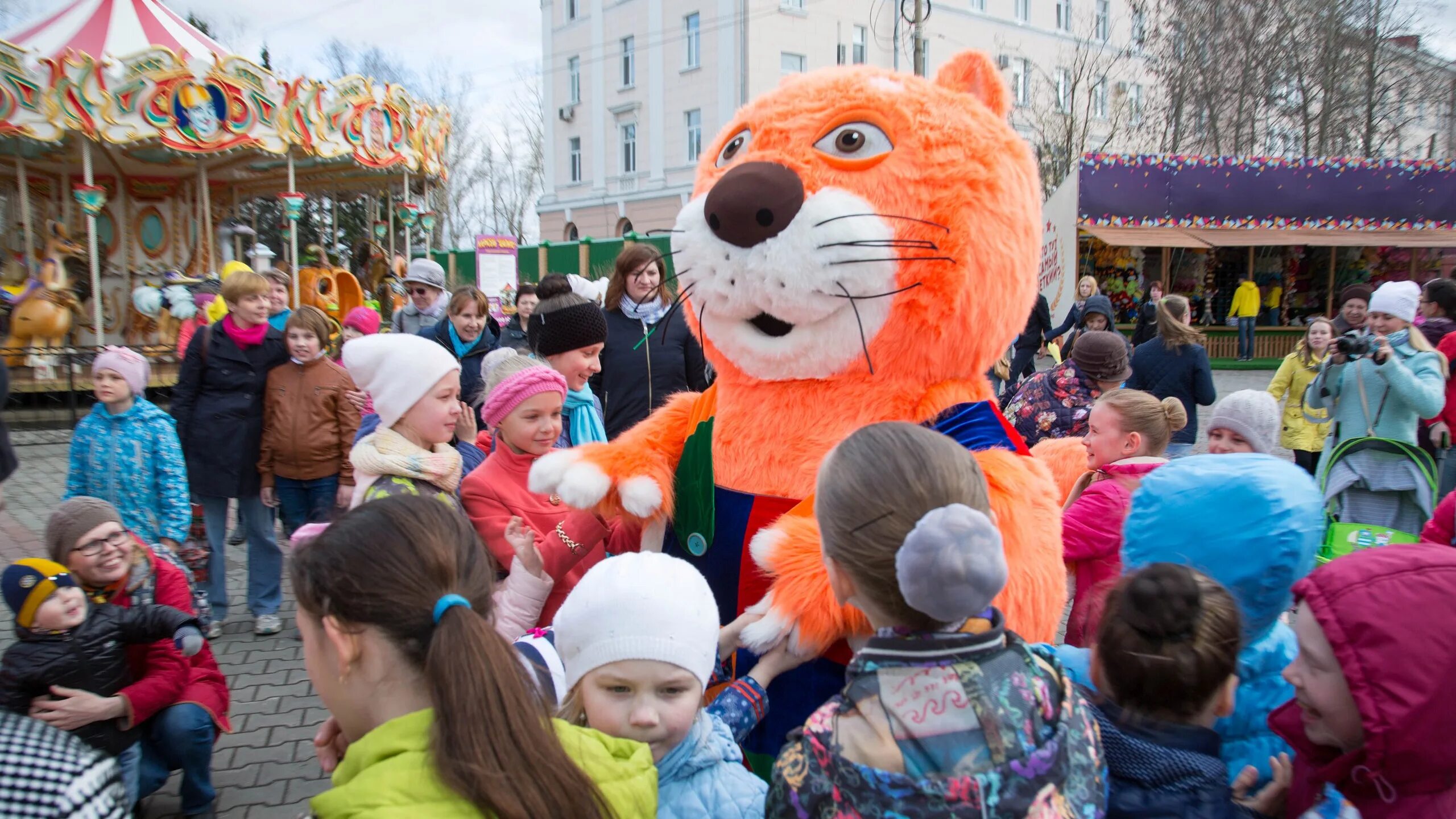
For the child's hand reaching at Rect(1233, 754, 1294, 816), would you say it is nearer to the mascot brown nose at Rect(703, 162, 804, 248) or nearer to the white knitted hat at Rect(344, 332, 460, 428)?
the mascot brown nose at Rect(703, 162, 804, 248)

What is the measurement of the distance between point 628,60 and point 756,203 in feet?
105

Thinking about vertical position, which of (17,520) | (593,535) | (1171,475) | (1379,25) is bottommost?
Answer: (17,520)

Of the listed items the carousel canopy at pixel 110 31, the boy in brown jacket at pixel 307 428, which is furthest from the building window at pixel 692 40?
the boy in brown jacket at pixel 307 428

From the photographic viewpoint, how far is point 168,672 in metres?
2.97

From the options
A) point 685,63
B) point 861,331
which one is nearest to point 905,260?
point 861,331

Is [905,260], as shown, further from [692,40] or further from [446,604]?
[692,40]

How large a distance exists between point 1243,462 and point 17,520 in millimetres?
8149

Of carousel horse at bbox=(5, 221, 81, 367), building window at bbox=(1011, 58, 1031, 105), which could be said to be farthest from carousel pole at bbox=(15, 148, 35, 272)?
building window at bbox=(1011, 58, 1031, 105)

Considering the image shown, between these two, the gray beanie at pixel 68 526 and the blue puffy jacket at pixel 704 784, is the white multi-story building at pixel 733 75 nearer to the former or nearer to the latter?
the gray beanie at pixel 68 526

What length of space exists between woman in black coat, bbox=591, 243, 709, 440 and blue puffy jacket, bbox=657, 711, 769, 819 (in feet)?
10.8

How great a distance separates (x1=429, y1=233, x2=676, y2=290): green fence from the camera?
2064 cm

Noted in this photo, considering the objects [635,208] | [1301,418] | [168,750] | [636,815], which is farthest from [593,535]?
[635,208]

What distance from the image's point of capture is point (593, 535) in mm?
2445

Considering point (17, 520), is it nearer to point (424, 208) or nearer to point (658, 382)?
point (658, 382)
